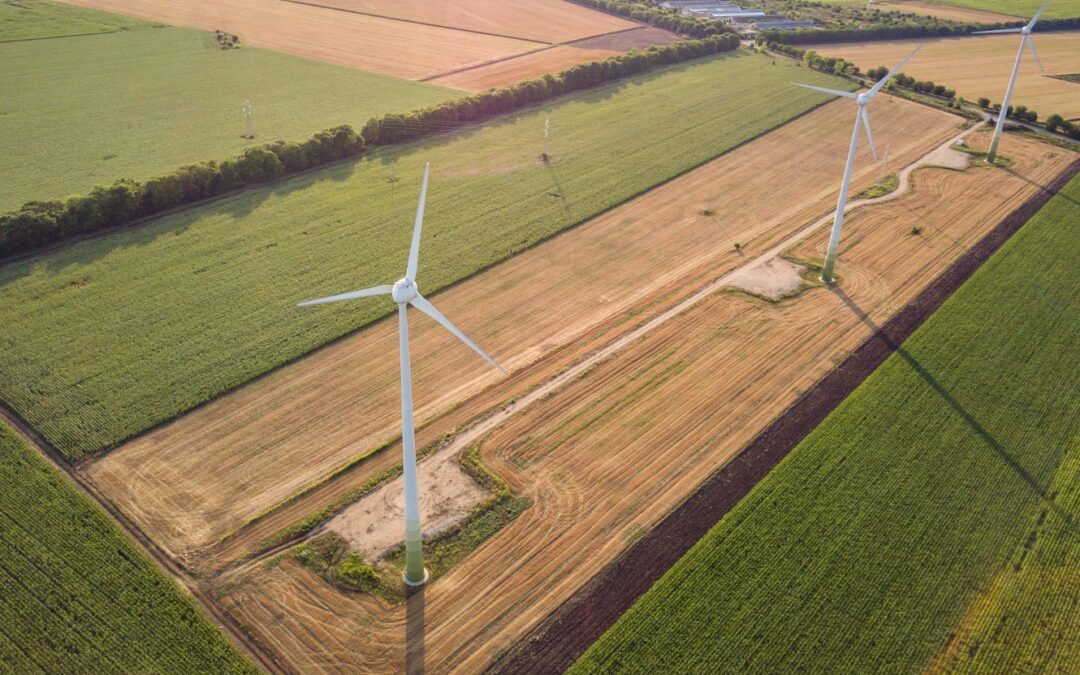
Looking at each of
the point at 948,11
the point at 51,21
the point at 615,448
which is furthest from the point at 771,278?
the point at 948,11

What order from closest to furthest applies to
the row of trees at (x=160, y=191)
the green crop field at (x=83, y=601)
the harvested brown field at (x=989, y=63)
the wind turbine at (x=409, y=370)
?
the wind turbine at (x=409, y=370) < the green crop field at (x=83, y=601) < the row of trees at (x=160, y=191) < the harvested brown field at (x=989, y=63)

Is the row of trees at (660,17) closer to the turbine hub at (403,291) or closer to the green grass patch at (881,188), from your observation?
the green grass patch at (881,188)

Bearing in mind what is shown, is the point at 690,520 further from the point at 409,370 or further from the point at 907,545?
the point at 409,370

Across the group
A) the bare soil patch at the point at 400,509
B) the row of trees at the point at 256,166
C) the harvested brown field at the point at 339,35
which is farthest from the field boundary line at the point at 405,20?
the bare soil patch at the point at 400,509

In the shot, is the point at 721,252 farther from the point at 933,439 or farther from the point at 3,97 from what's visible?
the point at 3,97

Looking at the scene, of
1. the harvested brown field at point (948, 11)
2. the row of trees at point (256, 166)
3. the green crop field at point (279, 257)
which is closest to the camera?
the green crop field at point (279, 257)
